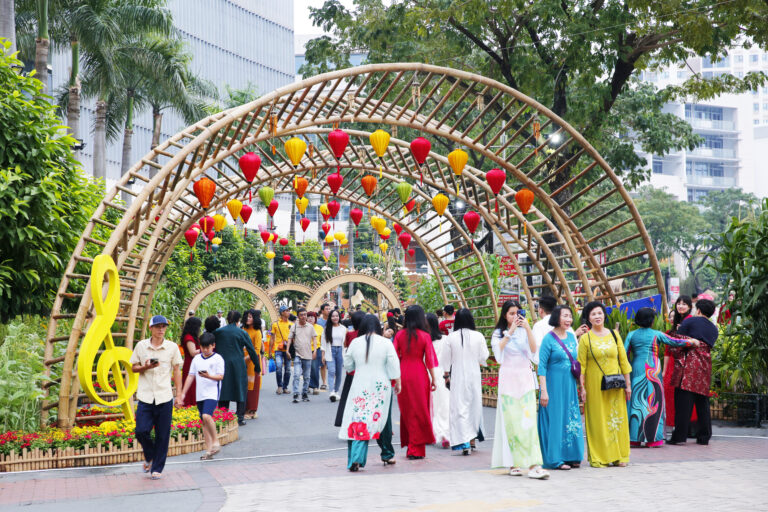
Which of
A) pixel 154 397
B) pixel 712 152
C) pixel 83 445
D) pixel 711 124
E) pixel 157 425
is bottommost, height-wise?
pixel 83 445

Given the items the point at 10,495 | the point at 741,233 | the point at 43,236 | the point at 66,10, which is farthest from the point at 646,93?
the point at 10,495

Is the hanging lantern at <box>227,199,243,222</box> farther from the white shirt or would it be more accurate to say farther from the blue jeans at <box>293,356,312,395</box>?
the white shirt

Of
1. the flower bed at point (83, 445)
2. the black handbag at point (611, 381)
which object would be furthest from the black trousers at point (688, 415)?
the flower bed at point (83, 445)

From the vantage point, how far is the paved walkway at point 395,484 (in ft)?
21.7

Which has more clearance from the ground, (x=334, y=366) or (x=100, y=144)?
(x=100, y=144)

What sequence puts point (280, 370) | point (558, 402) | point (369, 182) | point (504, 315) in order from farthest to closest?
point (280, 370)
point (369, 182)
point (504, 315)
point (558, 402)

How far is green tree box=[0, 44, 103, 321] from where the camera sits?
1050 cm

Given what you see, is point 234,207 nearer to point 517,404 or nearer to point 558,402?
point 517,404

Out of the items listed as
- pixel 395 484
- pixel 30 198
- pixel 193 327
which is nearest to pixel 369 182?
pixel 193 327

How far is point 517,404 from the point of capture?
8.00 metres

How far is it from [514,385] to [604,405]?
109 centimetres

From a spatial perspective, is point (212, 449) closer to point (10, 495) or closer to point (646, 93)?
point (10, 495)

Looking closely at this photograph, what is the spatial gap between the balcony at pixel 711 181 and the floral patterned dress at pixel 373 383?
93.8 meters

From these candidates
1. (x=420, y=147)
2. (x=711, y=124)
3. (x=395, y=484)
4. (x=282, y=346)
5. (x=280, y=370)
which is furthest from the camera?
(x=711, y=124)
